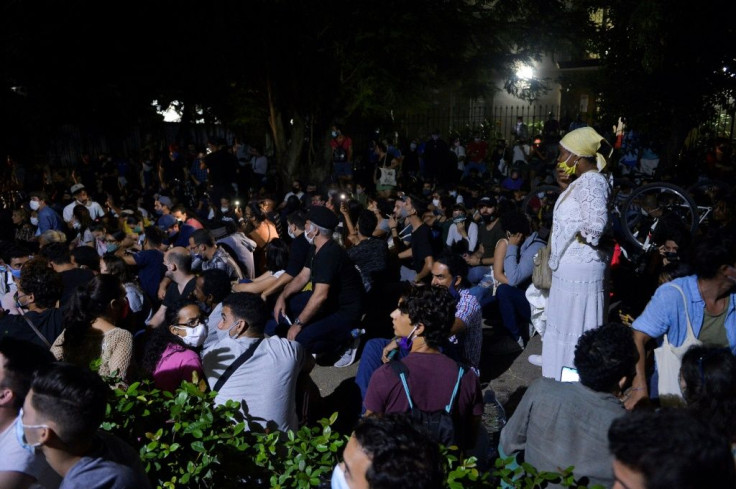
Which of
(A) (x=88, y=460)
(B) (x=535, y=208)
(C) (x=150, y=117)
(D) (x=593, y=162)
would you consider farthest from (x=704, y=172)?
(C) (x=150, y=117)

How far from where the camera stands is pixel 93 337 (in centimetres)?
455

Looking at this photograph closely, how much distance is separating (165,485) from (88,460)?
1.50 ft

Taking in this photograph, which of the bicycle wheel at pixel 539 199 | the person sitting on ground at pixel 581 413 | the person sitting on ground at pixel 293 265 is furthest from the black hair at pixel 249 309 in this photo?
the bicycle wheel at pixel 539 199

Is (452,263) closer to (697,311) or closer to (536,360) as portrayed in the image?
(536,360)

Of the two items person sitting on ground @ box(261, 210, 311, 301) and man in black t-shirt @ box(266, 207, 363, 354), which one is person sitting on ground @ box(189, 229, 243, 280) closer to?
person sitting on ground @ box(261, 210, 311, 301)

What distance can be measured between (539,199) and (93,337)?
855 centimetres

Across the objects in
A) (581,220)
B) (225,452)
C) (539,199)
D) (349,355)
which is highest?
(581,220)

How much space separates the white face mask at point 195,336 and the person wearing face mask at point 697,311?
2.81 m

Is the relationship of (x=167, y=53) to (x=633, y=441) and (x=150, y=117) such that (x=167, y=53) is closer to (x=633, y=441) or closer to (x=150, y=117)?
(x=150, y=117)

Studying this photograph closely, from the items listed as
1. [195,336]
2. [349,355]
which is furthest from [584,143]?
[349,355]

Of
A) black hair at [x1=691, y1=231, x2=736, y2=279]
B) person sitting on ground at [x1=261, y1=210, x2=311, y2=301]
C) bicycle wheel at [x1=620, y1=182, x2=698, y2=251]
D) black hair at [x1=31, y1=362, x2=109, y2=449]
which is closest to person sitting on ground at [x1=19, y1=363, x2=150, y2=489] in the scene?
black hair at [x1=31, y1=362, x2=109, y2=449]

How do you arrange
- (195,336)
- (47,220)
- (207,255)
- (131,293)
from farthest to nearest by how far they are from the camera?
(47,220) → (207,255) → (131,293) → (195,336)

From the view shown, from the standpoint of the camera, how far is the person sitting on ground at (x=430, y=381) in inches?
140

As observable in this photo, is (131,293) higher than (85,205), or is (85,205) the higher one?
(85,205)
